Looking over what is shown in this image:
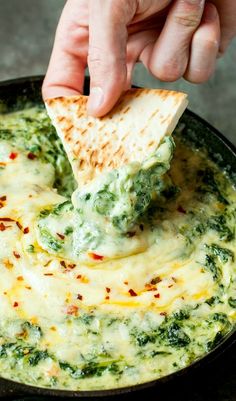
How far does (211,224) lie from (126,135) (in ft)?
2.26

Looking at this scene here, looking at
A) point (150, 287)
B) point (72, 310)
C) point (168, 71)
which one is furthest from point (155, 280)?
point (168, 71)

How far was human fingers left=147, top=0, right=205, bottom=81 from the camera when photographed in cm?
430

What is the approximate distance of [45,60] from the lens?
6.16 m

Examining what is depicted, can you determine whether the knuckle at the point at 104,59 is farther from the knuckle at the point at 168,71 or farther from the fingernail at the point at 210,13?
the fingernail at the point at 210,13

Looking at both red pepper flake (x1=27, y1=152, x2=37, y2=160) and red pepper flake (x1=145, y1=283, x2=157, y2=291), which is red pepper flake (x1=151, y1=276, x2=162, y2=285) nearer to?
red pepper flake (x1=145, y1=283, x2=157, y2=291)

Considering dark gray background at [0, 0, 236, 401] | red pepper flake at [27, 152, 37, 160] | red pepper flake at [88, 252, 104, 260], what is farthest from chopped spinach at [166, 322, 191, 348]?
dark gray background at [0, 0, 236, 401]

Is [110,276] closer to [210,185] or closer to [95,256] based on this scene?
[95,256]

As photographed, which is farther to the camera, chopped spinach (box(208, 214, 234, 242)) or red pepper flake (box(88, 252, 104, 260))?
chopped spinach (box(208, 214, 234, 242))

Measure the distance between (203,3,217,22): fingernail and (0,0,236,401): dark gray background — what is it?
1344 millimetres

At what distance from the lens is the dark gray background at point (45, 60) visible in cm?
588

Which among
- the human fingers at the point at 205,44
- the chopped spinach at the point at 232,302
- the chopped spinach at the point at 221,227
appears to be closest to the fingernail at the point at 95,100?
the human fingers at the point at 205,44

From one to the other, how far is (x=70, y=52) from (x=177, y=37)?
79cm

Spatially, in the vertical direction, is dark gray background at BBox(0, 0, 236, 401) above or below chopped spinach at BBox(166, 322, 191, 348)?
below

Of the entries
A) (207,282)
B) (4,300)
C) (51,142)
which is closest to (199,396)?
(207,282)
